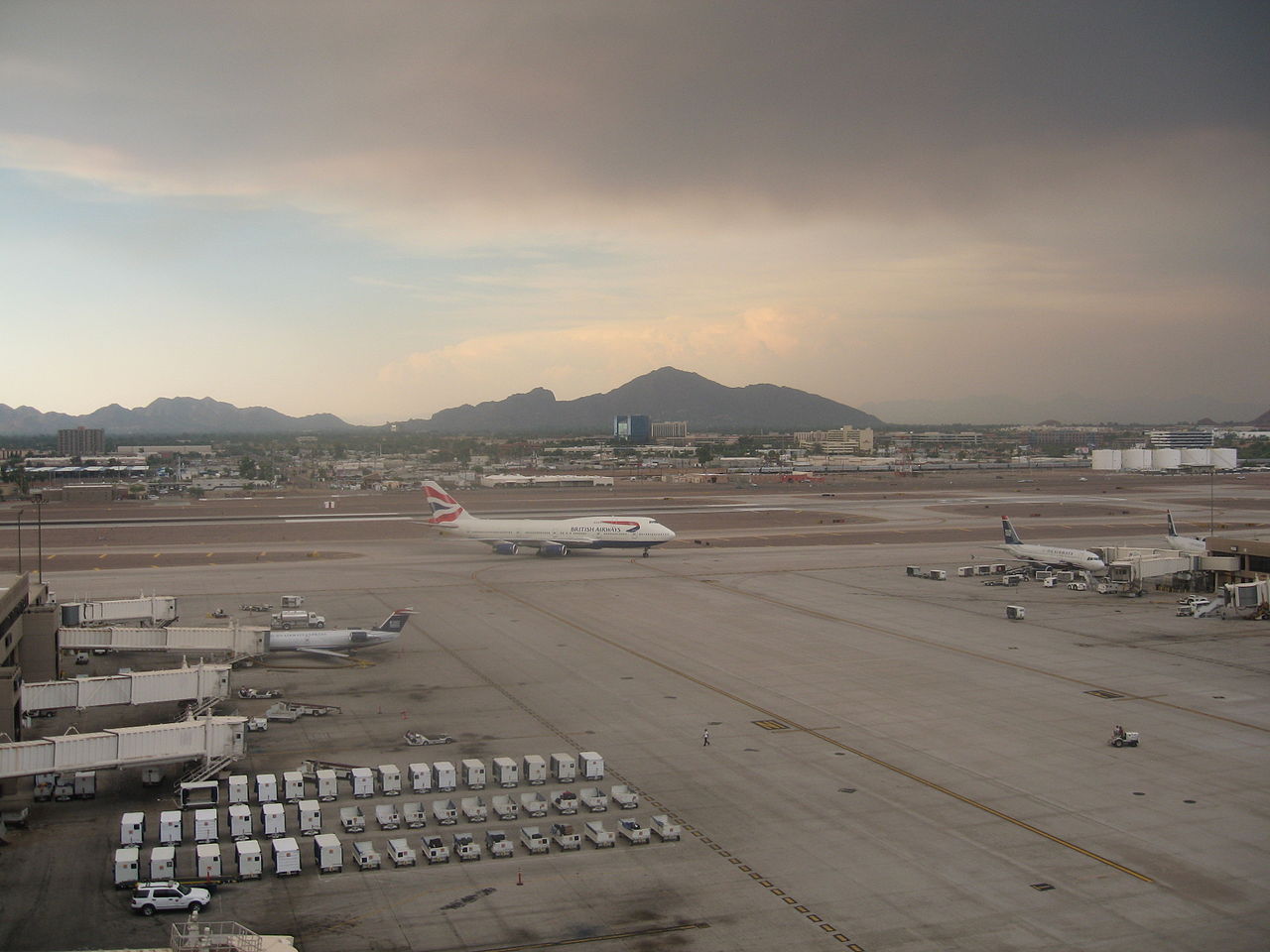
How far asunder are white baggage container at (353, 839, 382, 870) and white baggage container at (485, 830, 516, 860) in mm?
3178

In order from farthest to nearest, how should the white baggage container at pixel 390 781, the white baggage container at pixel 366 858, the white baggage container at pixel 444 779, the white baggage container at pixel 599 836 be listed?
the white baggage container at pixel 444 779 → the white baggage container at pixel 390 781 → the white baggage container at pixel 599 836 → the white baggage container at pixel 366 858

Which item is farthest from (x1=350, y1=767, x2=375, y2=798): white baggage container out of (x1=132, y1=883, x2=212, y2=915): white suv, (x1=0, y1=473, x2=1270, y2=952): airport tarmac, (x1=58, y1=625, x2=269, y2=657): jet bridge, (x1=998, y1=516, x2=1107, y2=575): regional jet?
(x1=998, y1=516, x2=1107, y2=575): regional jet

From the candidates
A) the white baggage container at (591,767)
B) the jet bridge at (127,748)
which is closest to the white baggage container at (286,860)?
the jet bridge at (127,748)

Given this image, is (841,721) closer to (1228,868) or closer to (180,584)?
(1228,868)

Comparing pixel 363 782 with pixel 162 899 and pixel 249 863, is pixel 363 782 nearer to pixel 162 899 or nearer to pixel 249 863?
pixel 249 863

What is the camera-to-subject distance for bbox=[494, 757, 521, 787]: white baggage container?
1405 inches

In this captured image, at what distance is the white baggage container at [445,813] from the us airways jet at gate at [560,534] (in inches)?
2625

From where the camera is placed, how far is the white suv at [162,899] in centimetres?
2598

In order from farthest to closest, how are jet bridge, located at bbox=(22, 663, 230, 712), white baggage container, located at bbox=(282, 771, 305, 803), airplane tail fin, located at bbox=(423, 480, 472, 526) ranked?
airplane tail fin, located at bbox=(423, 480, 472, 526) < jet bridge, located at bbox=(22, 663, 230, 712) < white baggage container, located at bbox=(282, 771, 305, 803)

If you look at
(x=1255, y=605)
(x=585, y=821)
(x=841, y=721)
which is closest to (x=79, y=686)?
(x=585, y=821)

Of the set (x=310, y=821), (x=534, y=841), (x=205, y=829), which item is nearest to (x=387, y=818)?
(x=310, y=821)

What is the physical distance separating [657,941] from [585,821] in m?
8.42

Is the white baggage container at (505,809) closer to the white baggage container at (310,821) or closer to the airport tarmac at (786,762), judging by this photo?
the airport tarmac at (786,762)

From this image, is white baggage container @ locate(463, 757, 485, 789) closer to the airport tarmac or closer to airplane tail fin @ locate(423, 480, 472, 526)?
the airport tarmac
